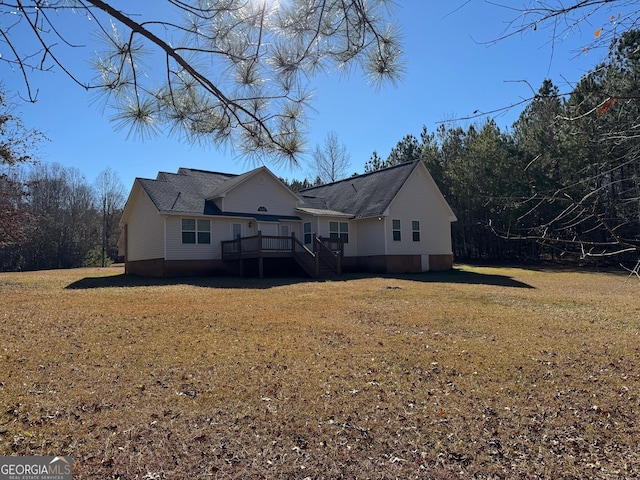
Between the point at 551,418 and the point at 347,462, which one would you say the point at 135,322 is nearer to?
the point at 347,462

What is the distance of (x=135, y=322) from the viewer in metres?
8.75

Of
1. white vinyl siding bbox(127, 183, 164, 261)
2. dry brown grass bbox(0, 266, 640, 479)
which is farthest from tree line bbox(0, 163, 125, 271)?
dry brown grass bbox(0, 266, 640, 479)

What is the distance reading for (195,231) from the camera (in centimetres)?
2045

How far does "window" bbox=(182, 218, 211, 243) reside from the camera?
20.2m

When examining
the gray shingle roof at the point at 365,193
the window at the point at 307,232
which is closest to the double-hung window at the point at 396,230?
the gray shingle roof at the point at 365,193

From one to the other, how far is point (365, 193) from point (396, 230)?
11.6 feet

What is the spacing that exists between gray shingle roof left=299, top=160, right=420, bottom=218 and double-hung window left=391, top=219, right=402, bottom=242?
1.43 metres

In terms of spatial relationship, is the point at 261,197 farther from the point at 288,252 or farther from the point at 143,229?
the point at 143,229

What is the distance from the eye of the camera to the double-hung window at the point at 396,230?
77.8 ft

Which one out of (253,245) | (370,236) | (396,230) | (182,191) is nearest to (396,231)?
(396,230)

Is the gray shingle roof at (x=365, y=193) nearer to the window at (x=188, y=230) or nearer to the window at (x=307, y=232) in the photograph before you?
the window at (x=307, y=232)

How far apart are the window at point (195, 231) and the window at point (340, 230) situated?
6826 millimetres

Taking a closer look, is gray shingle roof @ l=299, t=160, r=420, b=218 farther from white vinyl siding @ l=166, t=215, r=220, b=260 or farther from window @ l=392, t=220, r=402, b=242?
white vinyl siding @ l=166, t=215, r=220, b=260

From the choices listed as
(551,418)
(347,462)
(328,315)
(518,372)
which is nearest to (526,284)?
(328,315)
